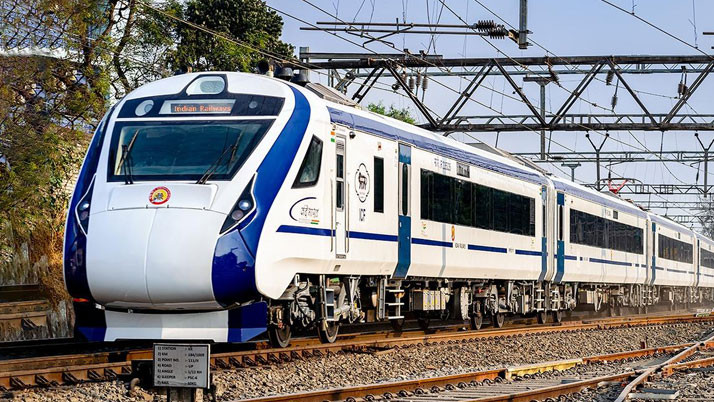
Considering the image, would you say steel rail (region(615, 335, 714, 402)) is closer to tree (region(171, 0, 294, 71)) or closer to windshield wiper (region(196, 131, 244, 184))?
windshield wiper (region(196, 131, 244, 184))

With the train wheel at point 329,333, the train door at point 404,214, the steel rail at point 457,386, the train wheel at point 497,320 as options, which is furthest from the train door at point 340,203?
the train wheel at point 497,320

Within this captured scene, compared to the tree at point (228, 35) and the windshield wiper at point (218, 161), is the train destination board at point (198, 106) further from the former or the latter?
the tree at point (228, 35)

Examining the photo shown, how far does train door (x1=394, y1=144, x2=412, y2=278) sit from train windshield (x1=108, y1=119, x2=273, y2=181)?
14.0ft

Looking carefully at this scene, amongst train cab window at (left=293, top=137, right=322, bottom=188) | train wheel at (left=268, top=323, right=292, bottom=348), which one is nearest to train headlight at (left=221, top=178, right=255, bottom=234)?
train cab window at (left=293, top=137, right=322, bottom=188)

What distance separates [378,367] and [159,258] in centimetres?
407

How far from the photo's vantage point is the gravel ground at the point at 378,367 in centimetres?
1088

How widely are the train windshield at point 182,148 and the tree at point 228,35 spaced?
1676 cm

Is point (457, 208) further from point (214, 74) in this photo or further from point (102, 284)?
point (102, 284)

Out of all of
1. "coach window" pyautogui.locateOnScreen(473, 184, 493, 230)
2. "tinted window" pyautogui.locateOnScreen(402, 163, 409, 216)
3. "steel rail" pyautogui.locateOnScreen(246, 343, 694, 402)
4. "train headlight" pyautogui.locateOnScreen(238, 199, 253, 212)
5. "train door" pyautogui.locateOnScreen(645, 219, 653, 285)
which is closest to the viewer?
"steel rail" pyautogui.locateOnScreen(246, 343, 694, 402)

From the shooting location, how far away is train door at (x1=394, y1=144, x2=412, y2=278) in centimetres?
1614

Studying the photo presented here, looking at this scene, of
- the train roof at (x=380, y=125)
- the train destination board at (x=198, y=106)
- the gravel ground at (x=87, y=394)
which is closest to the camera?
the gravel ground at (x=87, y=394)

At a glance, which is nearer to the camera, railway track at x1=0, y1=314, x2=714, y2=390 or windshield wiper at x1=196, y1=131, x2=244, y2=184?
railway track at x1=0, y1=314, x2=714, y2=390

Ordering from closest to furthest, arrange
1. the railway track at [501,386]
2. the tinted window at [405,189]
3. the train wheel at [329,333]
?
the railway track at [501,386]
the train wheel at [329,333]
the tinted window at [405,189]

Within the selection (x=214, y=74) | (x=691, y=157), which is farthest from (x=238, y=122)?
(x=691, y=157)
